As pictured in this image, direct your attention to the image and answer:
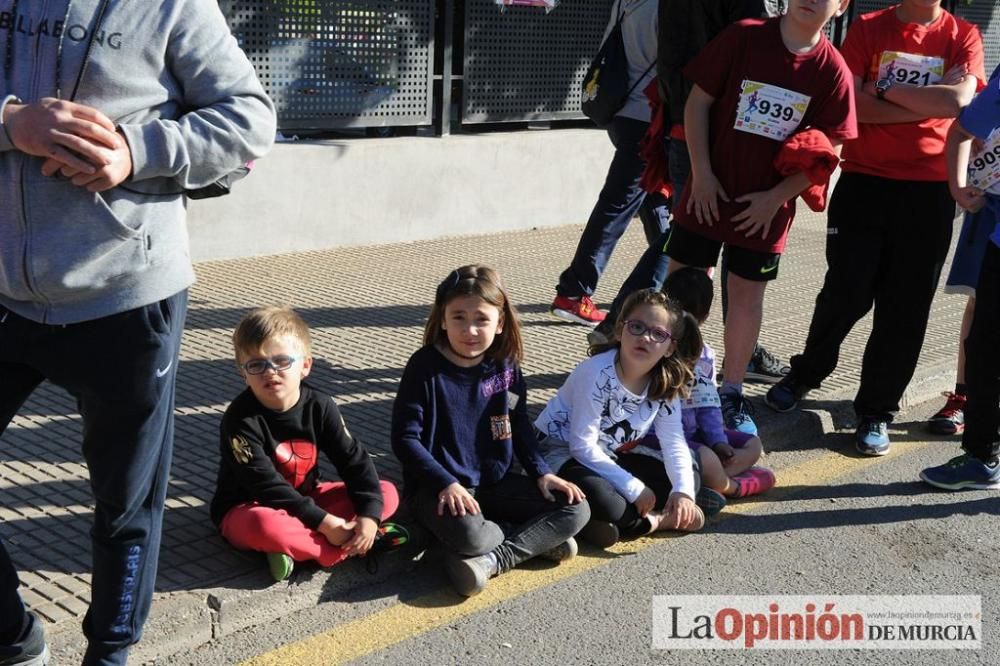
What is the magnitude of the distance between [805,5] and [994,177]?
998 mm

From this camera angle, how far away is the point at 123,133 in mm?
2461

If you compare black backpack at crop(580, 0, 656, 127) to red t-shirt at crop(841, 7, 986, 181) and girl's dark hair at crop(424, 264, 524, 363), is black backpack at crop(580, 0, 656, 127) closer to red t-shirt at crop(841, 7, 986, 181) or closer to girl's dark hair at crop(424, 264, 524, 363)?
red t-shirt at crop(841, 7, 986, 181)

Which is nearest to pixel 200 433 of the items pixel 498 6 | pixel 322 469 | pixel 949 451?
pixel 322 469

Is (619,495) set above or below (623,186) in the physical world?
below

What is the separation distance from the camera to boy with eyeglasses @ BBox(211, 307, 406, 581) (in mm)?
3578

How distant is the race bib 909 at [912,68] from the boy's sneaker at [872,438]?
147 centimetres

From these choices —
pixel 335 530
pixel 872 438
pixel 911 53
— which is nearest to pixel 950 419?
Answer: pixel 872 438

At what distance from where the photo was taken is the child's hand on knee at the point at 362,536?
12.0ft

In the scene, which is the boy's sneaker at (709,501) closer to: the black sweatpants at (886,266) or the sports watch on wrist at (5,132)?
the black sweatpants at (886,266)

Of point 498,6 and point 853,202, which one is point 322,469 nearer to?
point 853,202

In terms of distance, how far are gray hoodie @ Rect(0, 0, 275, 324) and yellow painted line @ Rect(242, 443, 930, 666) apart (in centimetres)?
121

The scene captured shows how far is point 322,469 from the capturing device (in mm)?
4379

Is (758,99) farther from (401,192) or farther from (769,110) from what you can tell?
(401,192)

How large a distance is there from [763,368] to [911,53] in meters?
1.69
